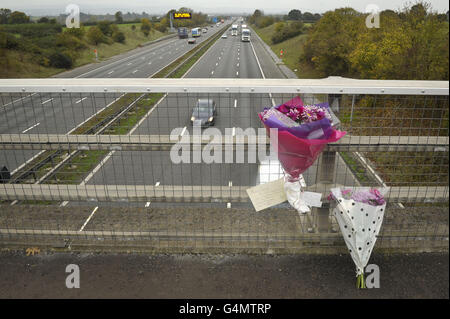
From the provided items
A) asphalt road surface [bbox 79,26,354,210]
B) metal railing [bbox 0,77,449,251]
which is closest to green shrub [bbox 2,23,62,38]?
asphalt road surface [bbox 79,26,354,210]

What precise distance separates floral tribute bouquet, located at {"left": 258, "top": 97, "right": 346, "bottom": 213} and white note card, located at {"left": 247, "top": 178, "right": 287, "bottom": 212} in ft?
0.77

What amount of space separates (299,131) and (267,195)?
73 centimetres

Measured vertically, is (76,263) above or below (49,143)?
below

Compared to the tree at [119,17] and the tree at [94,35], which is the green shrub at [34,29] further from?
the tree at [119,17]

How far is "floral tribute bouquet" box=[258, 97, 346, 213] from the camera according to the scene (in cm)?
284

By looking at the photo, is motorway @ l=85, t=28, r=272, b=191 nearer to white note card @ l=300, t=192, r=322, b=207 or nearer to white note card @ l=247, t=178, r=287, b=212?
white note card @ l=247, t=178, r=287, b=212

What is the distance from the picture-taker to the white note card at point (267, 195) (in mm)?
3238

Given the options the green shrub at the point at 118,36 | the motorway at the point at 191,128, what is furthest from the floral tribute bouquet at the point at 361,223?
the green shrub at the point at 118,36

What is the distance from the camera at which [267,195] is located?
3285 mm

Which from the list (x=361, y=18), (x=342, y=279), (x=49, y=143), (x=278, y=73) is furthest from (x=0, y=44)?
(x=342, y=279)

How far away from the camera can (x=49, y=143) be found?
3379 mm
